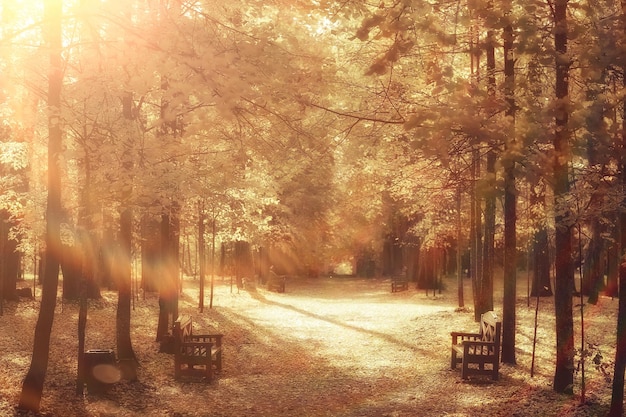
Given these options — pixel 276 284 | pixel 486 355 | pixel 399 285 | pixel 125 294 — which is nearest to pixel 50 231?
pixel 125 294

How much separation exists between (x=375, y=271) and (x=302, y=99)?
150ft

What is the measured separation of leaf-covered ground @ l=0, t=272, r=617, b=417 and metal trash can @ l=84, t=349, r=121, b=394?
0.17 m

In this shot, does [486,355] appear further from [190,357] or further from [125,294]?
[125,294]

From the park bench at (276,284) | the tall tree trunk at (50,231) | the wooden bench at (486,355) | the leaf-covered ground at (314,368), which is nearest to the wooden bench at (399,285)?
the park bench at (276,284)

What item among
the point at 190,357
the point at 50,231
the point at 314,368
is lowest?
the point at 314,368

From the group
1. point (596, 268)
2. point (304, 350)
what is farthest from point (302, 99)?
point (596, 268)

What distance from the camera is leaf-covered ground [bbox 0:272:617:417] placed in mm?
10859

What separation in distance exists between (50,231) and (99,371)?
2.94 m

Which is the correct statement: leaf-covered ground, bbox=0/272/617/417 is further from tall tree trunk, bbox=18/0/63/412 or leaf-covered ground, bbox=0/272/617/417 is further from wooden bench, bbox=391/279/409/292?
wooden bench, bbox=391/279/409/292

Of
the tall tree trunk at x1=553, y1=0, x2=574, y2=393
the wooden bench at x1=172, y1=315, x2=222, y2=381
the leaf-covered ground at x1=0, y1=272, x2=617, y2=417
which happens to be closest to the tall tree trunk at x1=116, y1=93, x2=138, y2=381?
the leaf-covered ground at x1=0, y1=272, x2=617, y2=417

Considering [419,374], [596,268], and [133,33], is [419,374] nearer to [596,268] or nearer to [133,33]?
[133,33]

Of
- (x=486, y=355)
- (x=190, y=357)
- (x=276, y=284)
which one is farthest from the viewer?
(x=276, y=284)

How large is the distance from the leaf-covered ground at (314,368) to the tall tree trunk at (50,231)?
0.44m

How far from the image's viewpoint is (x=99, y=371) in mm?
11492
